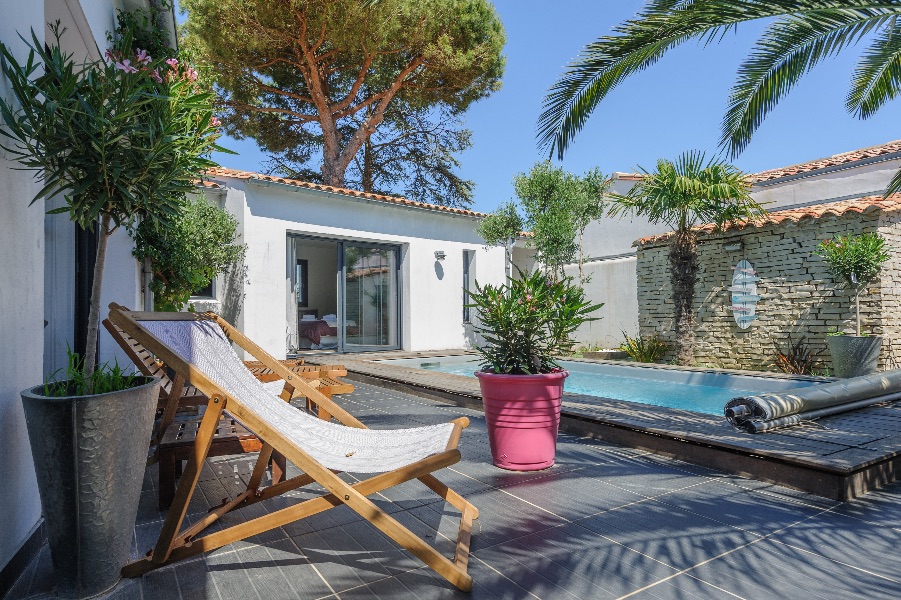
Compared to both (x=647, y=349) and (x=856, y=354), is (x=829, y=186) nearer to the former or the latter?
(x=647, y=349)

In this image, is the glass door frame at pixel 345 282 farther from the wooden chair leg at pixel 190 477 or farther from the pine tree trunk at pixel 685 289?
the wooden chair leg at pixel 190 477

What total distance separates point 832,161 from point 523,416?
11.9m

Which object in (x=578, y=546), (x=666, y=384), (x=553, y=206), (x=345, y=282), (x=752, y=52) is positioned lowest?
(x=666, y=384)

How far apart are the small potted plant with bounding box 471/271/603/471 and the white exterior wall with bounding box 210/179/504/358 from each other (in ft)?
23.2

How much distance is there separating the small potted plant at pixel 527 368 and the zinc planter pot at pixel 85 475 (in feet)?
6.66

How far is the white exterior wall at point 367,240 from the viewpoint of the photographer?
967 centimetres

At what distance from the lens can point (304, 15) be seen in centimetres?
1201

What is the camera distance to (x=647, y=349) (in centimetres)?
1052

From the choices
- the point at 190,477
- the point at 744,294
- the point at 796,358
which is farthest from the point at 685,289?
the point at 190,477

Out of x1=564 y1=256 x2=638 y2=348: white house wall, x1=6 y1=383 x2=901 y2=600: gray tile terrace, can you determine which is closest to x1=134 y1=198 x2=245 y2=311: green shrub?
x1=6 y1=383 x2=901 y2=600: gray tile terrace

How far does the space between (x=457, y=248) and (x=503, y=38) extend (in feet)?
20.3

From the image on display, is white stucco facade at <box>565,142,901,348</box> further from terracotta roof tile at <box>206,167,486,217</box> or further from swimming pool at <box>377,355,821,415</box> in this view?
terracotta roof tile at <box>206,167,486,217</box>

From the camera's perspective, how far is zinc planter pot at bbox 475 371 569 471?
3.32m

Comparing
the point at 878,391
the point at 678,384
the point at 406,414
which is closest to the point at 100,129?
the point at 406,414
